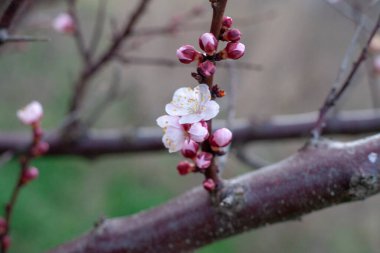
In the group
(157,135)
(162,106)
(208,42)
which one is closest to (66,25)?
(157,135)

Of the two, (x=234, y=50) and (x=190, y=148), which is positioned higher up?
(x=234, y=50)

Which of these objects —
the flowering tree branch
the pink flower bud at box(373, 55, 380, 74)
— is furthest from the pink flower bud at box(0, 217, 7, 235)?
the pink flower bud at box(373, 55, 380, 74)

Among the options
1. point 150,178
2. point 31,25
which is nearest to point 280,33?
A: point 150,178

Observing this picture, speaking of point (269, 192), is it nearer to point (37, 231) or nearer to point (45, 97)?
point (37, 231)

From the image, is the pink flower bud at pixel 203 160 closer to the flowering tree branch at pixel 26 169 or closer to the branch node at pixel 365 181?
the branch node at pixel 365 181

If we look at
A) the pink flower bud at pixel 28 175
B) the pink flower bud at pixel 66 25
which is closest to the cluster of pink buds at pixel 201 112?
the pink flower bud at pixel 28 175

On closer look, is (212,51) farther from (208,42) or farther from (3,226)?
(3,226)

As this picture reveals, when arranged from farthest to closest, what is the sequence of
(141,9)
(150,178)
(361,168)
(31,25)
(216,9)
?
(150,178), (31,25), (141,9), (361,168), (216,9)
